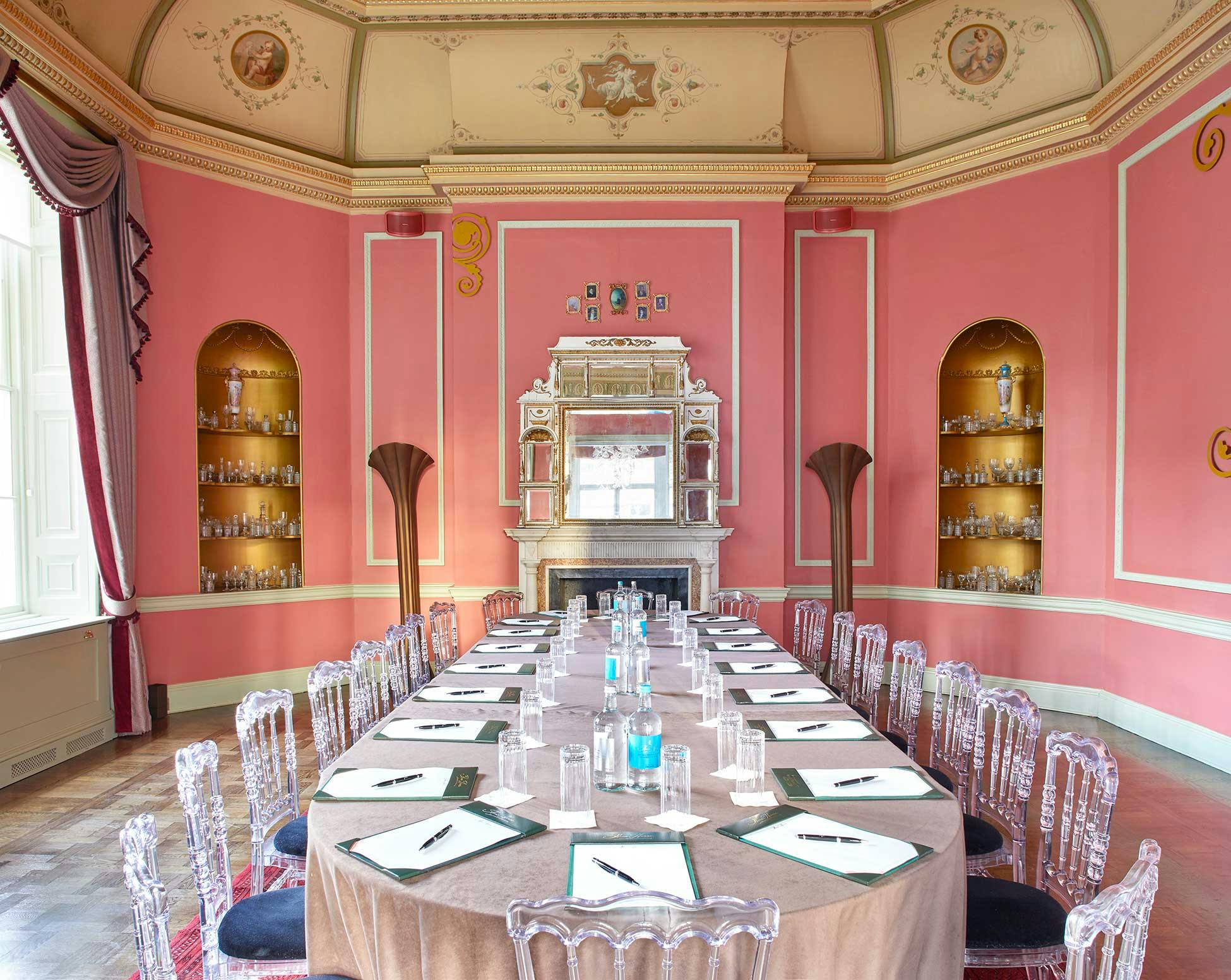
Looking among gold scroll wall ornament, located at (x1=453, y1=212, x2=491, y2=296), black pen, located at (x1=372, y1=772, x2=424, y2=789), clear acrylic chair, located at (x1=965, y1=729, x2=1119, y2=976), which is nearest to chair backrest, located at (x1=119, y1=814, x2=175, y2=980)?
black pen, located at (x1=372, y1=772, x2=424, y2=789)

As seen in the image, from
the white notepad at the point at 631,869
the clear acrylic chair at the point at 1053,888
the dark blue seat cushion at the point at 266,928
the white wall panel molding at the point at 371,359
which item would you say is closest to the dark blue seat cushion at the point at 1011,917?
the clear acrylic chair at the point at 1053,888

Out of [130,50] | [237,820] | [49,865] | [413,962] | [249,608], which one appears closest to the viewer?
[413,962]

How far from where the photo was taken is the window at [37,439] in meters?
5.09

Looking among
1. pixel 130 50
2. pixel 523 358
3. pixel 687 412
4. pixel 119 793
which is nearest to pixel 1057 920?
pixel 119 793

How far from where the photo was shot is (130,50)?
17.9 feet

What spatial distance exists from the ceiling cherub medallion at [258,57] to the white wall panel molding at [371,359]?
1201mm

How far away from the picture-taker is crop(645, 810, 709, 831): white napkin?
1786mm

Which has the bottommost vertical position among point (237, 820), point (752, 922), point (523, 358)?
point (237, 820)

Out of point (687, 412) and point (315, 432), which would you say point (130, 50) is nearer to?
point (315, 432)

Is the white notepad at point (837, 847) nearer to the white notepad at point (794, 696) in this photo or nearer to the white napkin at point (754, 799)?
the white napkin at point (754, 799)

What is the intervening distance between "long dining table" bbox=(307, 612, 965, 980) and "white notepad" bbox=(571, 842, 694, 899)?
0.03 m

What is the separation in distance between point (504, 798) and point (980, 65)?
21.1ft

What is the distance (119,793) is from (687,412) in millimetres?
4334

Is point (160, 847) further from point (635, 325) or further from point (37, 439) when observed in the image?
point (635, 325)
